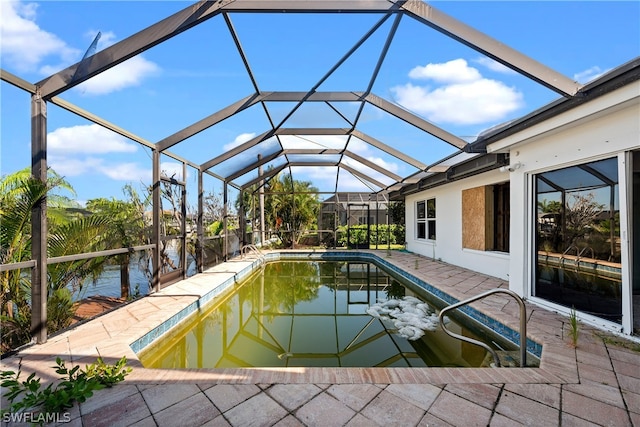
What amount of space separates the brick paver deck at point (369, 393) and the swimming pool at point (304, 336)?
2.59 ft

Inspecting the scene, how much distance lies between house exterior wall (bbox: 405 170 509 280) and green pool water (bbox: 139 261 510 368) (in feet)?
6.18

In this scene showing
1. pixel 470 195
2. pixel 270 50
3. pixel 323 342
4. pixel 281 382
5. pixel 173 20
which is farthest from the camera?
pixel 470 195

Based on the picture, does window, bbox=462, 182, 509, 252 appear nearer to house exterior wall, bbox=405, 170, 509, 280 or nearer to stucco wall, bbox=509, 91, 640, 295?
house exterior wall, bbox=405, 170, 509, 280

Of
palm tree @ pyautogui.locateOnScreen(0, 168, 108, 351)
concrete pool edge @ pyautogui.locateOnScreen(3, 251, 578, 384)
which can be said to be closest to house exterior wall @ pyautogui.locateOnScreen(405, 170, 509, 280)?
concrete pool edge @ pyautogui.locateOnScreen(3, 251, 578, 384)

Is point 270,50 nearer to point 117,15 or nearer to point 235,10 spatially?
point 235,10

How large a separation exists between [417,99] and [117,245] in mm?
5693

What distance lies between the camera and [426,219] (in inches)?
430

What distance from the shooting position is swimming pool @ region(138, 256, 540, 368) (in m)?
3.53

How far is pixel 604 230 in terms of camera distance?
3.80 m

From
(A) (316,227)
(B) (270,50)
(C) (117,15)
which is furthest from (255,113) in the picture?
(A) (316,227)

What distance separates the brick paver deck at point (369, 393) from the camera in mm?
2023

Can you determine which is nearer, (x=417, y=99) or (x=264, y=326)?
(x=264, y=326)

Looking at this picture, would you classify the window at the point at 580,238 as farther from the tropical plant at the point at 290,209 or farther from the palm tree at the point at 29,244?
the tropical plant at the point at 290,209

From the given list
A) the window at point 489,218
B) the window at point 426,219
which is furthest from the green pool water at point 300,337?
the window at point 426,219
